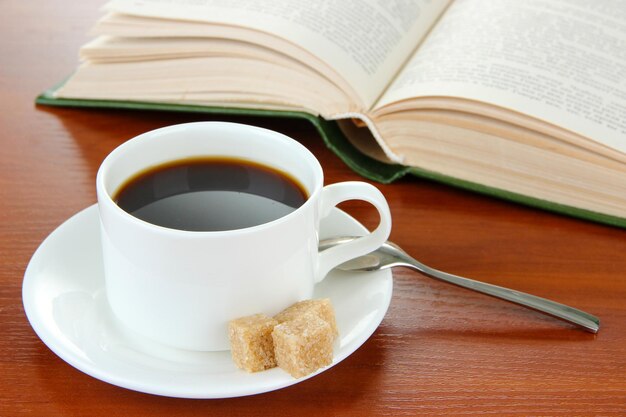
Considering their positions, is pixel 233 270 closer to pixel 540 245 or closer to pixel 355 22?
pixel 540 245

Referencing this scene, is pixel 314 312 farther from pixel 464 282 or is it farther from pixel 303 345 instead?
pixel 464 282

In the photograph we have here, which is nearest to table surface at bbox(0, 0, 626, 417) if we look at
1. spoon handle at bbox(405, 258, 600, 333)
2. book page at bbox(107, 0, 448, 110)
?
spoon handle at bbox(405, 258, 600, 333)

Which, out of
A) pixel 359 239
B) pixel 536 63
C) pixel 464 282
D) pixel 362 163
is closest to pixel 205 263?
pixel 359 239

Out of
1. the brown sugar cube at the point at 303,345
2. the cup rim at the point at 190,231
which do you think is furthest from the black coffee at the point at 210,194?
the brown sugar cube at the point at 303,345

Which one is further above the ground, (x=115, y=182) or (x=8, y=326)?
(x=115, y=182)

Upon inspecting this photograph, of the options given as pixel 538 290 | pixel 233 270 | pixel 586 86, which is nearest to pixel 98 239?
pixel 233 270

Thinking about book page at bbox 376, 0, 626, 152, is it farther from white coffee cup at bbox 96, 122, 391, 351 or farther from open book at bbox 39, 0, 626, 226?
white coffee cup at bbox 96, 122, 391, 351

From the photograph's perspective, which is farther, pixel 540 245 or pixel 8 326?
pixel 540 245
